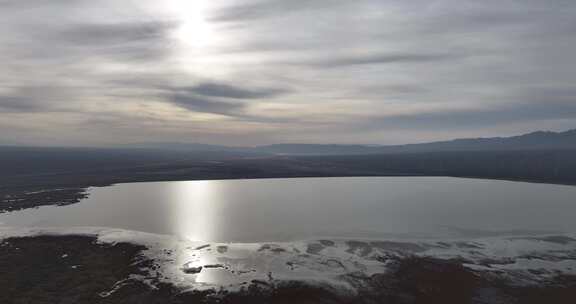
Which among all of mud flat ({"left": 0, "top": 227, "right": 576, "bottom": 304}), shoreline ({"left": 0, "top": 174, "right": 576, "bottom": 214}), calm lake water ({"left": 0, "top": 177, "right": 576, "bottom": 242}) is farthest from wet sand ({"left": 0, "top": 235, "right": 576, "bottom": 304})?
shoreline ({"left": 0, "top": 174, "right": 576, "bottom": 214})

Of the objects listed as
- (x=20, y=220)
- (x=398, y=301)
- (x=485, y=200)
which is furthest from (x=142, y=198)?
(x=485, y=200)

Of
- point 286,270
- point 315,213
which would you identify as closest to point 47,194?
point 315,213

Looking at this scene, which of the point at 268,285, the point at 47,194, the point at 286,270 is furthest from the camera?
the point at 47,194

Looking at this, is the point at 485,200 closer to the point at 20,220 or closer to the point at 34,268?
the point at 34,268

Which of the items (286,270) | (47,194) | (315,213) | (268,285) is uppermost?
(47,194)

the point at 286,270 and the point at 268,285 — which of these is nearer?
the point at 268,285

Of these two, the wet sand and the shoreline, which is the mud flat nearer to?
the wet sand

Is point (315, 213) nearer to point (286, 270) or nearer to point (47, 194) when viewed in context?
point (286, 270)
